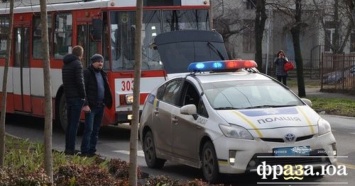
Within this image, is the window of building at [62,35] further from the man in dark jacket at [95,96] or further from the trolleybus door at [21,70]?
the man in dark jacket at [95,96]

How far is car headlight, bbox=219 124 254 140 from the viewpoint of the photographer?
1124 cm

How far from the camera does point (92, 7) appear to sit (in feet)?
60.6

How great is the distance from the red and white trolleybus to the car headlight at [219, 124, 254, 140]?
6661mm

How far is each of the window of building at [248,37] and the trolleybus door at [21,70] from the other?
34.1 m

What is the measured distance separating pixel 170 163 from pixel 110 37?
4665mm

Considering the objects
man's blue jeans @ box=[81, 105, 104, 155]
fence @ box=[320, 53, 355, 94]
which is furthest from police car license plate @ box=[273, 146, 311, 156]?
fence @ box=[320, 53, 355, 94]

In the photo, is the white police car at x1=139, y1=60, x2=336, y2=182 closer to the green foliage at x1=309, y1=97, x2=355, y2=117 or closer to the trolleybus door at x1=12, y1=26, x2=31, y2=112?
the trolleybus door at x1=12, y1=26, x2=31, y2=112

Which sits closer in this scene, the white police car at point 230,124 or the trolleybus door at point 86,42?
the white police car at point 230,124

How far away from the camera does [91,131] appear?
1495cm

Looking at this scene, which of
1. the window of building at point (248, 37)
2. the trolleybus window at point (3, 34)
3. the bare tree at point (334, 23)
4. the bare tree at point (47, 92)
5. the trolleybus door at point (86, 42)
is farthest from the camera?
the window of building at point (248, 37)

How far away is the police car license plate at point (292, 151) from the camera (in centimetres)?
1111

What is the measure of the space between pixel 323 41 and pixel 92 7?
4384 cm

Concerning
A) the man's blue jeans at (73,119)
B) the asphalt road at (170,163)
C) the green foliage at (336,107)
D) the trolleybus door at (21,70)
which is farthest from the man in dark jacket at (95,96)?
the green foliage at (336,107)

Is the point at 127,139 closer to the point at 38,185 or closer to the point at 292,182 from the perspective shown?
the point at 292,182
